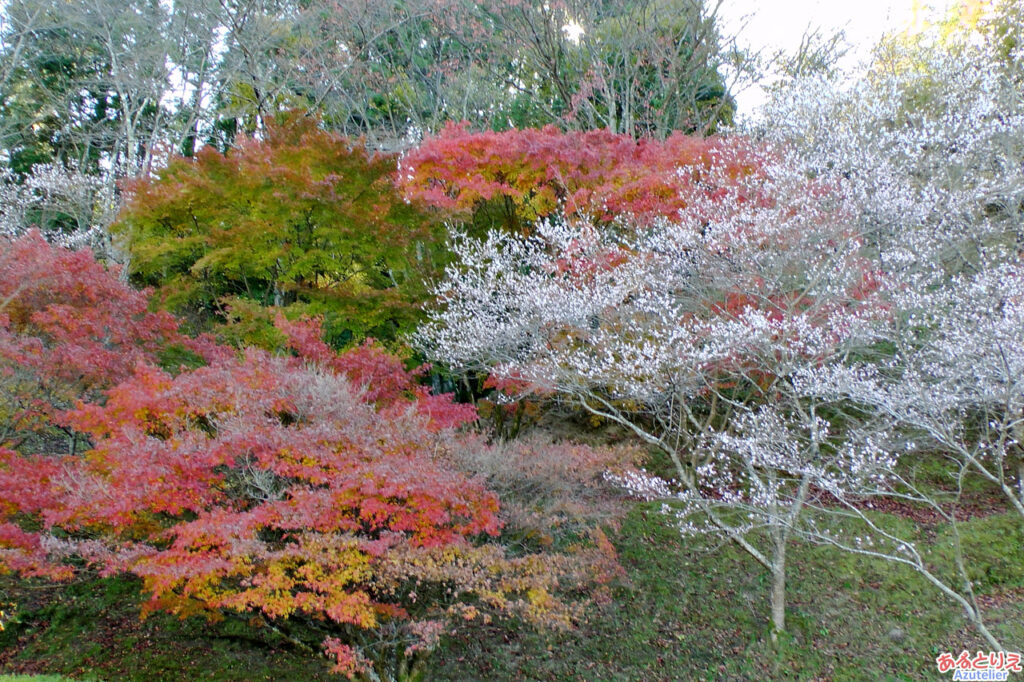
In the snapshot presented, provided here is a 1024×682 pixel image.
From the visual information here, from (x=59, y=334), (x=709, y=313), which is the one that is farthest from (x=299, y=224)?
(x=709, y=313)

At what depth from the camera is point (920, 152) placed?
10383 millimetres

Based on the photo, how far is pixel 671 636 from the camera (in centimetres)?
867

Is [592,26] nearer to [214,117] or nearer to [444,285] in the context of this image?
[444,285]

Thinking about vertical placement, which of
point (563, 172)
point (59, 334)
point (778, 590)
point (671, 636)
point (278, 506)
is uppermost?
point (563, 172)

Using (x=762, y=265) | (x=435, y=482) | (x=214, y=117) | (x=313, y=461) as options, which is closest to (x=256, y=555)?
(x=313, y=461)

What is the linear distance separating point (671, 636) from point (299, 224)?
762 cm

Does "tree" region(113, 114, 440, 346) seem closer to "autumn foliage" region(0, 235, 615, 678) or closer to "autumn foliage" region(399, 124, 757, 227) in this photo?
"autumn foliage" region(399, 124, 757, 227)

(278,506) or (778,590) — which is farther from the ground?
(278,506)

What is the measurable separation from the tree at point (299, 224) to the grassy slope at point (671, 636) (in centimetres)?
444

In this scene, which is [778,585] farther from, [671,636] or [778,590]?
[671,636]

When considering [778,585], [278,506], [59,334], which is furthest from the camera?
[778,585]

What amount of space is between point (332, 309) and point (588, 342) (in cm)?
390

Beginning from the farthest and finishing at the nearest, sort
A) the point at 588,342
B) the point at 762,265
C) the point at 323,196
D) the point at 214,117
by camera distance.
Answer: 1. the point at 214,117
2. the point at 323,196
3. the point at 588,342
4. the point at 762,265

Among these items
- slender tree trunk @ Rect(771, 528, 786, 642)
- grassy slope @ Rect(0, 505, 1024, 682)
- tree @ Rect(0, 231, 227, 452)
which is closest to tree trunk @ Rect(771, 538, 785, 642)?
slender tree trunk @ Rect(771, 528, 786, 642)
